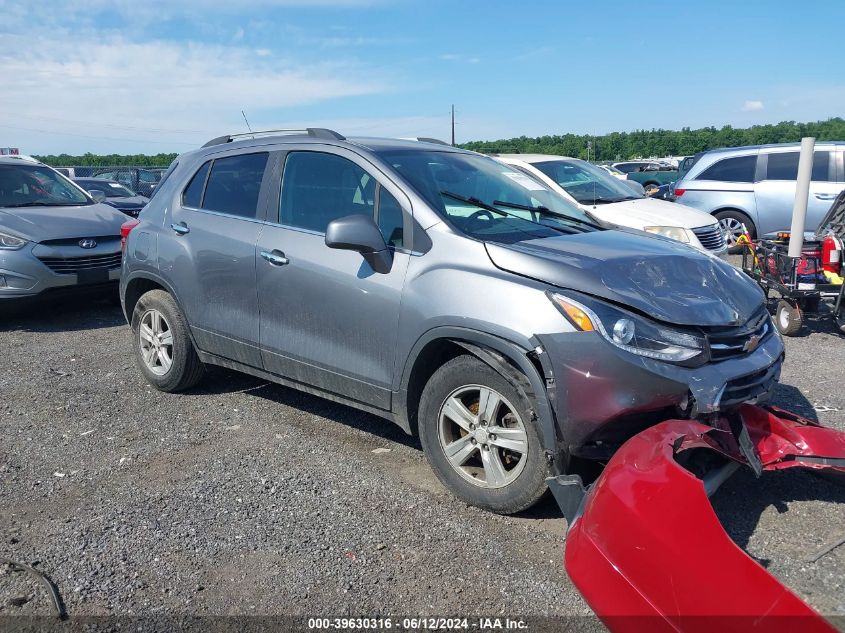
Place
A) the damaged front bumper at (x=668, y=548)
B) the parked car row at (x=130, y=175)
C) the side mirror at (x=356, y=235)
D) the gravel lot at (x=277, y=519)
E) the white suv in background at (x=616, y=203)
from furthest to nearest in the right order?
1. the parked car row at (x=130, y=175)
2. the white suv in background at (x=616, y=203)
3. the side mirror at (x=356, y=235)
4. the gravel lot at (x=277, y=519)
5. the damaged front bumper at (x=668, y=548)

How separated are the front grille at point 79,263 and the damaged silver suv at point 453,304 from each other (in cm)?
326

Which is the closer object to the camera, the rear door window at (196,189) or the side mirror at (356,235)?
the side mirror at (356,235)

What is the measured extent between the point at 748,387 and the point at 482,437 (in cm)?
126

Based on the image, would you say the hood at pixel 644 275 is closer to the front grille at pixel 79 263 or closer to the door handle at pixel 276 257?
the door handle at pixel 276 257

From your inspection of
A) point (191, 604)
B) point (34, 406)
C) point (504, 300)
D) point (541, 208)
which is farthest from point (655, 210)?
point (191, 604)

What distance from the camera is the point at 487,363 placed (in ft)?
11.7

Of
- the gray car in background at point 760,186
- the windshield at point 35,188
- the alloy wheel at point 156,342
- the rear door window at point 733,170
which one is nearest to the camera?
the alloy wheel at point 156,342

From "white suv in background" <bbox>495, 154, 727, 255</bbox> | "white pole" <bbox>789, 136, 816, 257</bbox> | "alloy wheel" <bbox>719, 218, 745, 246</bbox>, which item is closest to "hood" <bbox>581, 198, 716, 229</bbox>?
"white suv in background" <bbox>495, 154, 727, 255</bbox>

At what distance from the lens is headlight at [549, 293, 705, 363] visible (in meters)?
3.29

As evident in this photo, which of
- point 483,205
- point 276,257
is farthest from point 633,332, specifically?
point 276,257

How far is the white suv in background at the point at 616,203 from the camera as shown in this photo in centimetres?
891

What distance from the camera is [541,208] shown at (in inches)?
184

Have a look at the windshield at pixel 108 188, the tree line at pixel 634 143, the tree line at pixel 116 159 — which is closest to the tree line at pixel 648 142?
the tree line at pixel 634 143

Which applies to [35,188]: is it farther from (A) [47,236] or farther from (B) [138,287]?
(B) [138,287]
